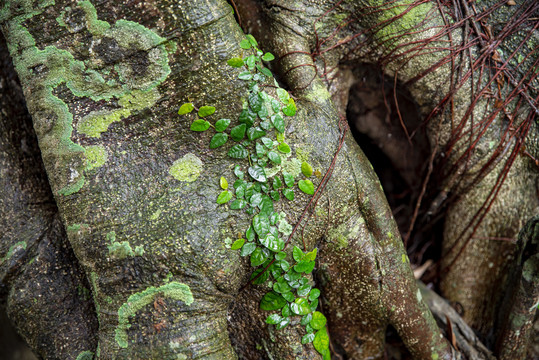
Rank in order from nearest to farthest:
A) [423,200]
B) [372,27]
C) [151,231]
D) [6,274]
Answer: [151,231]
[6,274]
[372,27]
[423,200]

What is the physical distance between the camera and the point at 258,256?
1.65 meters

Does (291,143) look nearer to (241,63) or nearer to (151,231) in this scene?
(241,63)

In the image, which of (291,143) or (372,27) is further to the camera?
(372,27)

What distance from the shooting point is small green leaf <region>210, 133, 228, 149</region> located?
5.41 feet

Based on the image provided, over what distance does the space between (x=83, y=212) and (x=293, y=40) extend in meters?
1.17

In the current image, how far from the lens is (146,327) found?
1.59 meters

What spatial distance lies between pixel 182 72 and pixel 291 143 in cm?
52

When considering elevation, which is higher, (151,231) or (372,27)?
(372,27)

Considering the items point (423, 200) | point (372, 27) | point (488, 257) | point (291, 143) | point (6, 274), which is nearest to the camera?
point (291, 143)

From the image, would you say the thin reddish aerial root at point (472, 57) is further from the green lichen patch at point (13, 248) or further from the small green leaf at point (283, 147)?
the green lichen patch at point (13, 248)

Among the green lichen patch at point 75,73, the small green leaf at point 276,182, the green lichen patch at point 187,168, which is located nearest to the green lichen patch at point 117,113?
the green lichen patch at point 75,73

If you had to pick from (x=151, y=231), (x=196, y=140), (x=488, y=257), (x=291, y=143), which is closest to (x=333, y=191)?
(x=291, y=143)

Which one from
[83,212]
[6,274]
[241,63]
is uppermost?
[241,63]

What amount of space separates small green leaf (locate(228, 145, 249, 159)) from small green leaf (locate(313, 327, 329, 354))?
0.84 m
